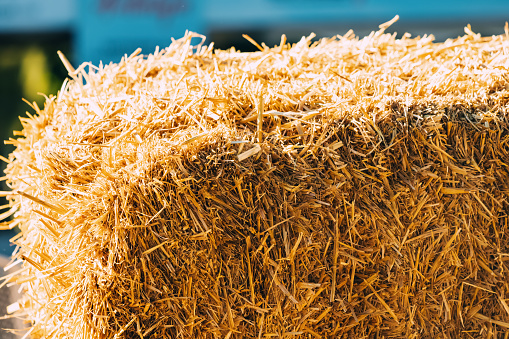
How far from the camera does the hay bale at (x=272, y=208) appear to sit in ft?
5.98

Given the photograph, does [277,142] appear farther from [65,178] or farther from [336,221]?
[65,178]

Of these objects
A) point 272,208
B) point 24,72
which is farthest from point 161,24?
point 272,208

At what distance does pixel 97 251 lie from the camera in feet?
5.88

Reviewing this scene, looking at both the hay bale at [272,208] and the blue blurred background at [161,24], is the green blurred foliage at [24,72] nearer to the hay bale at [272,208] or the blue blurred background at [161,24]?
the blue blurred background at [161,24]

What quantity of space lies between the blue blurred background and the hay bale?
16.5 feet

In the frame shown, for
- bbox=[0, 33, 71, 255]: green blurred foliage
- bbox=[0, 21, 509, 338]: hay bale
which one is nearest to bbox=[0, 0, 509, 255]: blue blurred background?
bbox=[0, 33, 71, 255]: green blurred foliage

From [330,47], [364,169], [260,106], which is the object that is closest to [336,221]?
[364,169]

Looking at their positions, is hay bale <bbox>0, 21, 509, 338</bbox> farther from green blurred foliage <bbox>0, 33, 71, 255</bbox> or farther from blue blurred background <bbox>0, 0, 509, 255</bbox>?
green blurred foliage <bbox>0, 33, 71, 255</bbox>

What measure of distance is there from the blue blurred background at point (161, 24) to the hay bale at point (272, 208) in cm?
503

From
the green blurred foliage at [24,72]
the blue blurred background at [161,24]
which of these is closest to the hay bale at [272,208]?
the blue blurred background at [161,24]

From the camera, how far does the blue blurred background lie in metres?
7.10

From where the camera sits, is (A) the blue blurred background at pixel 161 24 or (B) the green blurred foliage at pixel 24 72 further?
(B) the green blurred foliage at pixel 24 72

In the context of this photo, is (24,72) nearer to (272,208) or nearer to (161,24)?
(161,24)

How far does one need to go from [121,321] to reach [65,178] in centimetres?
60
